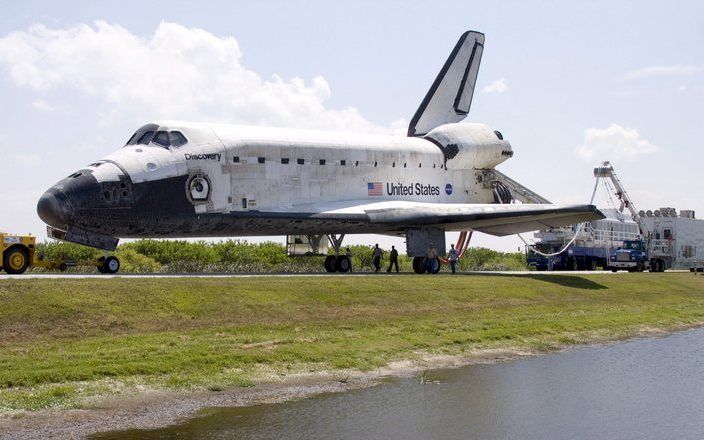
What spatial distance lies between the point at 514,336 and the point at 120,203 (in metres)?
11.8

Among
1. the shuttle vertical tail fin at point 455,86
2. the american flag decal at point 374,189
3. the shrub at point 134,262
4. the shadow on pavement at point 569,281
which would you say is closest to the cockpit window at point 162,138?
the american flag decal at point 374,189

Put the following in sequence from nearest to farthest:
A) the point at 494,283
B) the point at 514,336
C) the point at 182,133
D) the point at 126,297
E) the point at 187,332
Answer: the point at 187,332 → the point at 126,297 → the point at 514,336 → the point at 182,133 → the point at 494,283

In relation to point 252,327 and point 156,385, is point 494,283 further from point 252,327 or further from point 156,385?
point 156,385

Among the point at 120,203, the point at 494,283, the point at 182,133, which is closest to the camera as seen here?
the point at 120,203

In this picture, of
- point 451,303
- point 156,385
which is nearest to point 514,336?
point 451,303

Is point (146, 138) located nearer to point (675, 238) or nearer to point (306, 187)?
point (306, 187)

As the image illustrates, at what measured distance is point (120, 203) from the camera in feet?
81.8

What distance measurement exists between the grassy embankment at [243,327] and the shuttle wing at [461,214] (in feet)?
11.6

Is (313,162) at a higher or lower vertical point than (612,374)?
higher

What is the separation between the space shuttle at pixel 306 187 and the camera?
2512 cm

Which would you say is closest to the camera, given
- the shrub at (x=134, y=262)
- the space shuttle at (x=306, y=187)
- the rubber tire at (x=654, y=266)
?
the space shuttle at (x=306, y=187)

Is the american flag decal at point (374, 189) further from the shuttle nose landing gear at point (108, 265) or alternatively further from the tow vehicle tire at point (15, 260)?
the tow vehicle tire at point (15, 260)

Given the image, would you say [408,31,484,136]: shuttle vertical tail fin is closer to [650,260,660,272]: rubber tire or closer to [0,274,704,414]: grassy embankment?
[0,274,704,414]: grassy embankment

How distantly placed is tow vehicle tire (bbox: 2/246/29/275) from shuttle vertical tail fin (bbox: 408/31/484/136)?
774 inches
